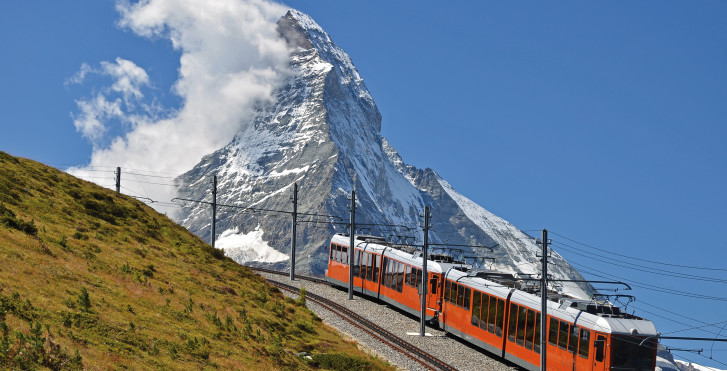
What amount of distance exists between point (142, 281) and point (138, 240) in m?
10.6

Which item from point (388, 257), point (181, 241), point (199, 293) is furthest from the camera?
point (388, 257)

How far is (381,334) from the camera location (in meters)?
43.0

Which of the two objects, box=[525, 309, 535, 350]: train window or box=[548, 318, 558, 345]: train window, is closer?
box=[548, 318, 558, 345]: train window

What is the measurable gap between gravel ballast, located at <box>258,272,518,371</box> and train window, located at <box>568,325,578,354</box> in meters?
5.55

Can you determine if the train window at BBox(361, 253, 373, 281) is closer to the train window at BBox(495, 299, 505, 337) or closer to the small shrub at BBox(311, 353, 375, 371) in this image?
the train window at BBox(495, 299, 505, 337)

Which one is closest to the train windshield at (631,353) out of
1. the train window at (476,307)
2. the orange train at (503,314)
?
the orange train at (503,314)

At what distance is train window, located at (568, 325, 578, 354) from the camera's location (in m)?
33.6

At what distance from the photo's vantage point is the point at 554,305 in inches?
1399

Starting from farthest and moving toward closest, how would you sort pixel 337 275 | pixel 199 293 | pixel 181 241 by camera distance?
pixel 337 275
pixel 181 241
pixel 199 293

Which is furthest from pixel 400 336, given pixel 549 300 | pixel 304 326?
→ pixel 549 300

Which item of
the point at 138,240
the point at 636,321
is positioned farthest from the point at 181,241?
the point at 636,321

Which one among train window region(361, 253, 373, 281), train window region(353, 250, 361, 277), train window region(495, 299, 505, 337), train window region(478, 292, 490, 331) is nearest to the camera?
train window region(495, 299, 505, 337)

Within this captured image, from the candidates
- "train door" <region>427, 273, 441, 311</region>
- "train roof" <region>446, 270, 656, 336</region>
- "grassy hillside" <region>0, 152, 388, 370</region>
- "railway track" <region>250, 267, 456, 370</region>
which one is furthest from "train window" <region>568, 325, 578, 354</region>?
"train door" <region>427, 273, 441, 311</region>

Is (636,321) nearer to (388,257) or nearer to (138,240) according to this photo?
(388,257)
